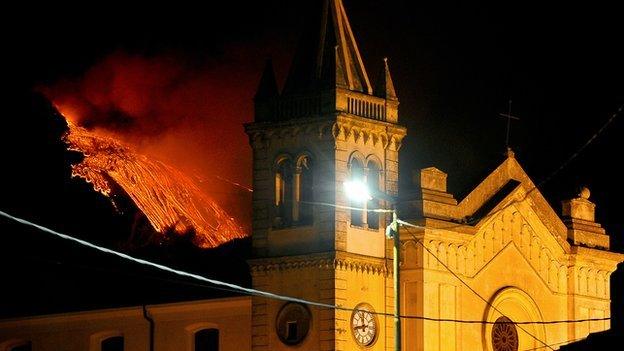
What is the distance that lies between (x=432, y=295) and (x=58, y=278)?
17392 mm

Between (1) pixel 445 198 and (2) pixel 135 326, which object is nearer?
(1) pixel 445 198

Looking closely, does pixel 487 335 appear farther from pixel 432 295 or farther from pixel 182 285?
pixel 182 285

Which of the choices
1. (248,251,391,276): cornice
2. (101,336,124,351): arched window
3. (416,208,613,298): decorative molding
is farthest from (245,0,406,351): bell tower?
(101,336,124,351): arched window

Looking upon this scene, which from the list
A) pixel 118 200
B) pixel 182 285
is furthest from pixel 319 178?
pixel 118 200

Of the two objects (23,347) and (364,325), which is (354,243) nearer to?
(364,325)

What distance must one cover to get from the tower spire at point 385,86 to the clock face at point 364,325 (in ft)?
21.8

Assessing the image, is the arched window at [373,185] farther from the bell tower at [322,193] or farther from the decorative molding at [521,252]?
the decorative molding at [521,252]

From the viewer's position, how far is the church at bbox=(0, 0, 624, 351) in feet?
216

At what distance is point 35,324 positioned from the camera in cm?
7506

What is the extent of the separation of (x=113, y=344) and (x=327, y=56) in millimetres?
13015

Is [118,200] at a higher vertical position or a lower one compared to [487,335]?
higher

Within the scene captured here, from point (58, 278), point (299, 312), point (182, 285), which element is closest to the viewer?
point (299, 312)

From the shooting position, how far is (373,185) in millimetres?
67125

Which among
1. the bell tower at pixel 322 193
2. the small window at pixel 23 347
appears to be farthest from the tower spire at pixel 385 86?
the small window at pixel 23 347
